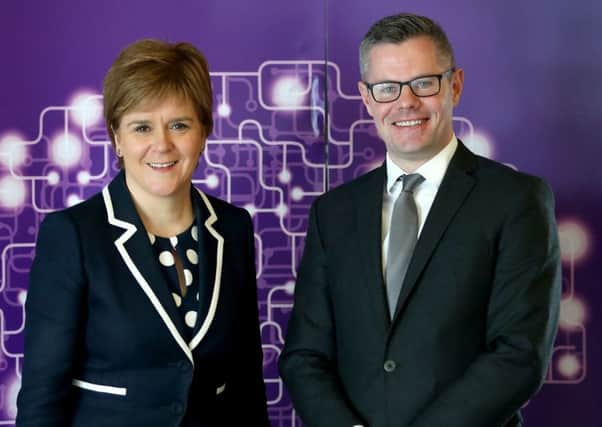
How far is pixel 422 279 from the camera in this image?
204cm

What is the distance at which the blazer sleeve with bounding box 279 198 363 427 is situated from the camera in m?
2.05

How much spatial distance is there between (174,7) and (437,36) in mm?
1152

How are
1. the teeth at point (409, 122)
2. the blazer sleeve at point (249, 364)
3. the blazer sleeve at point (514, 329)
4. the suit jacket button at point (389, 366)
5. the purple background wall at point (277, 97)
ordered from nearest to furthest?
1. the blazer sleeve at point (514, 329)
2. the suit jacket button at point (389, 366)
3. the teeth at point (409, 122)
4. the blazer sleeve at point (249, 364)
5. the purple background wall at point (277, 97)

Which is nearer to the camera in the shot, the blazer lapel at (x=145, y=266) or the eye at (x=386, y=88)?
the blazer lapel at (x=145, y=266)

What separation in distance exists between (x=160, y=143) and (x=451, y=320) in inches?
32.0

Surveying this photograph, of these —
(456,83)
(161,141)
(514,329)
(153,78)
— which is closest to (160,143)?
(161,141)

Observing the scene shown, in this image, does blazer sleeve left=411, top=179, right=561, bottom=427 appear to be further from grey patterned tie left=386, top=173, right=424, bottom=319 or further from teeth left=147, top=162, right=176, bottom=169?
teeth left=147, top=162, right=176, bottom=169

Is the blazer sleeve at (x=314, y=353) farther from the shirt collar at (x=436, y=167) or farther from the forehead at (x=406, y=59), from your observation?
the forehead at (x=406, y=59)

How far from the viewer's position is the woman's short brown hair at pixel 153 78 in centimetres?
205

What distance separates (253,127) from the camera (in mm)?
2982

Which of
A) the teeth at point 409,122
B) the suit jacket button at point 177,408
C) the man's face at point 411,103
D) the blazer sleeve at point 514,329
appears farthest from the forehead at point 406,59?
the suit jacket button at point 177,408

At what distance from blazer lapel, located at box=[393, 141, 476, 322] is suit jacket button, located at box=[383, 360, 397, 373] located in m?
0.10

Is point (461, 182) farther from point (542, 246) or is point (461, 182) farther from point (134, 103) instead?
point (134, 103)

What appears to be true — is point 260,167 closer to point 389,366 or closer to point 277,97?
point 277,97
